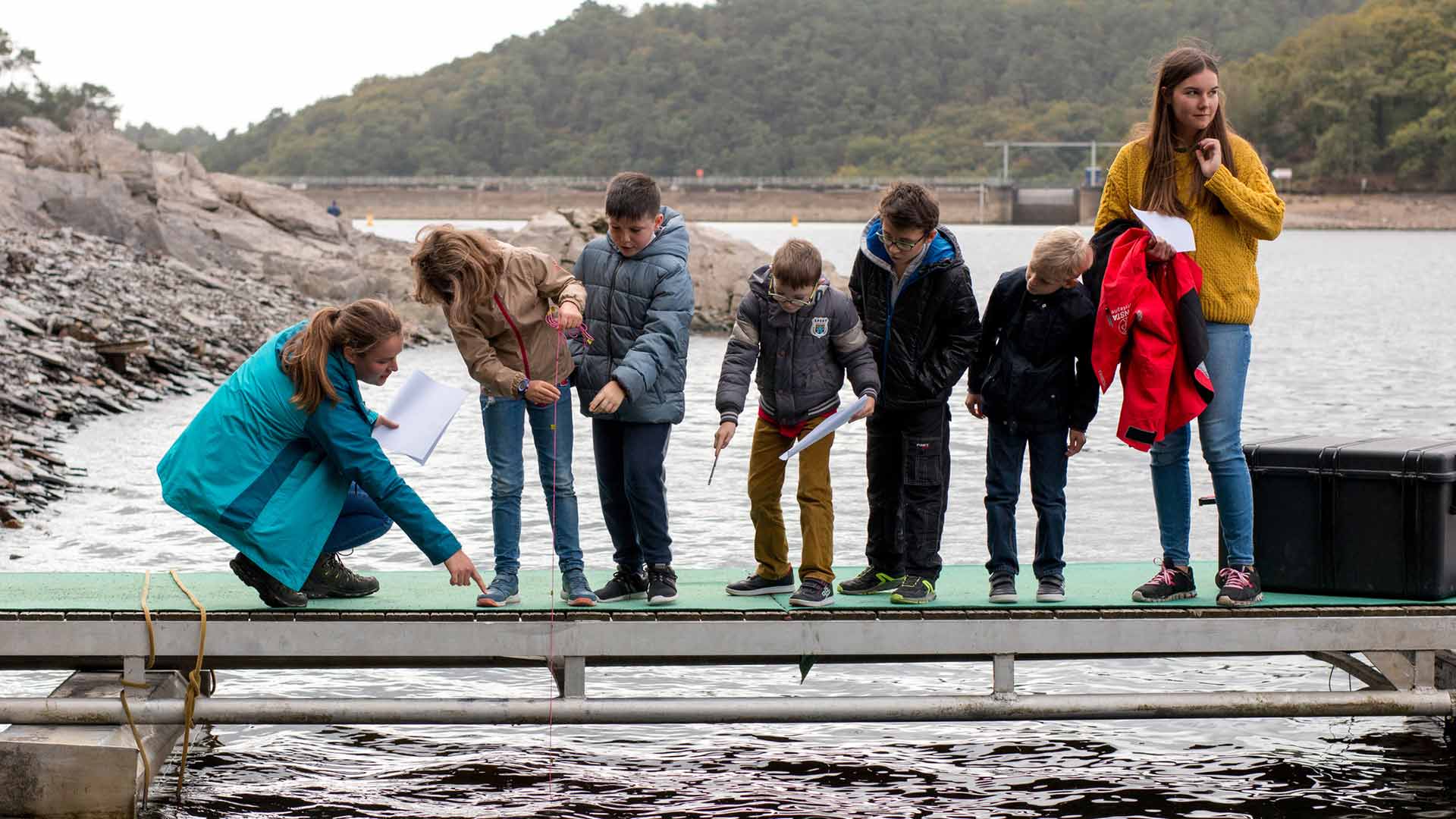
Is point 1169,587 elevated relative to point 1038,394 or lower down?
lower down

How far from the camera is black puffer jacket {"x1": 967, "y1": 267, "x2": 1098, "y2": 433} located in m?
5.86

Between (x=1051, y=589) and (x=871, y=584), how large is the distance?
678 mm

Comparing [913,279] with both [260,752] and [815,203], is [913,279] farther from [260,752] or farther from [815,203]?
[815,203]

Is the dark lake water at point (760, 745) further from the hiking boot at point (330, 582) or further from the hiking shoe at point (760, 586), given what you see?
the hiking boot at point (330, 582)

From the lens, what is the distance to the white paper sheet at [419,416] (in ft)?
19.0

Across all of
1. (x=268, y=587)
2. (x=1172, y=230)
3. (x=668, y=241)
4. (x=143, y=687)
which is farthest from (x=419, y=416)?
(x=1172, y=230)

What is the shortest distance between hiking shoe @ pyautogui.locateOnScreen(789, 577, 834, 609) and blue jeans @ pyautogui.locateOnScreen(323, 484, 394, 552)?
1.52 meters

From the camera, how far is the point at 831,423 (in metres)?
5.63

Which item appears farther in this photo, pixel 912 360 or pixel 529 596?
pixel 529 596

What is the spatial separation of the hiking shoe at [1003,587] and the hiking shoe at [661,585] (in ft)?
3.88

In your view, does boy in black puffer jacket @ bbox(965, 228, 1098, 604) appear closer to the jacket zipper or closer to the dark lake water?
the dark lake water

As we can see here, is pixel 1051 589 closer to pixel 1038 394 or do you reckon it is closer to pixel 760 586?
pixel 1038 394

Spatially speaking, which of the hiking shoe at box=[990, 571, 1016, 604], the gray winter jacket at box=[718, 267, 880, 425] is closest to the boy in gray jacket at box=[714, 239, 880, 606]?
the gray winter jacket at box=[718, 267, 880, 425]

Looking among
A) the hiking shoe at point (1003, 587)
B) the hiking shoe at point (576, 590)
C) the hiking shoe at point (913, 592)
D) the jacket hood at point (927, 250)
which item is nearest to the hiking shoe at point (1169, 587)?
the hiking shoe at point (1003, 587)
